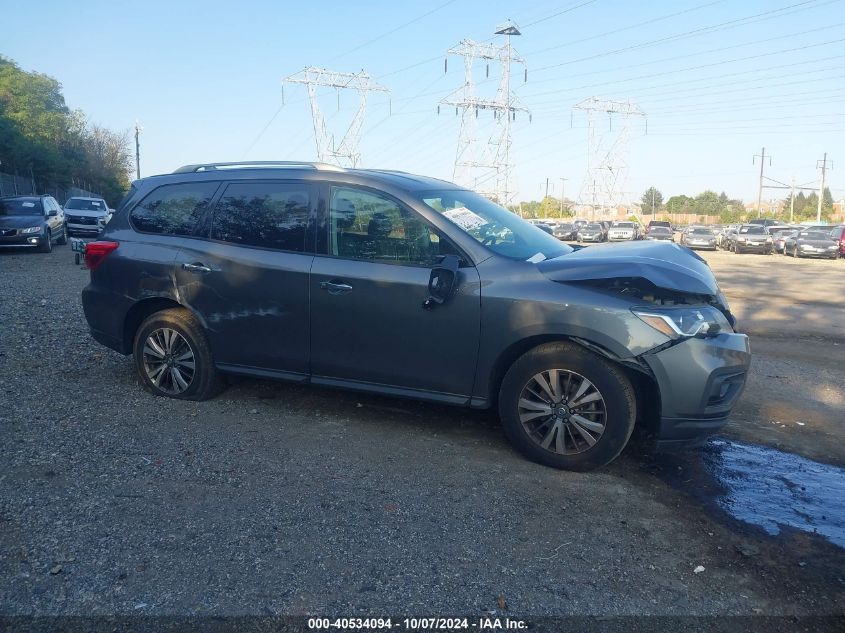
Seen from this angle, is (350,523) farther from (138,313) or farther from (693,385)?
(138,313)

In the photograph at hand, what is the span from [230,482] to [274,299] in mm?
1495

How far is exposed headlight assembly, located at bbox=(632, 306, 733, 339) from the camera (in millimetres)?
4191

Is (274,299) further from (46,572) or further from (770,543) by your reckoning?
(770,543)

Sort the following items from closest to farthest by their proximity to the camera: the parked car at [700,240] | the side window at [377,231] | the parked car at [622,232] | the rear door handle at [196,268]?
the side window at [377,231] < the rear door handle at [196,268] < the parked car at [700,240] < the parked car at [622,232]

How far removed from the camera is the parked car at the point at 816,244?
32.8 meters

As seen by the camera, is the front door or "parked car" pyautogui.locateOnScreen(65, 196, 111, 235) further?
"parked car" pyautogui.locateOnScreen(65, 196, 111, 235)

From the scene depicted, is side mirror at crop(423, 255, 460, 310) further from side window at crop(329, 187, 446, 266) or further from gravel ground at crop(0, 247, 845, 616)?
gravel ground at crop(0, 247, 845, 616)

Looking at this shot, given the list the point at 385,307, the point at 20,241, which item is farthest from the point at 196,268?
the point at 20,241

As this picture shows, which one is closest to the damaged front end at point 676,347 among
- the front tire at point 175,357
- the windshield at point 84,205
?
the front tire at point 175,357

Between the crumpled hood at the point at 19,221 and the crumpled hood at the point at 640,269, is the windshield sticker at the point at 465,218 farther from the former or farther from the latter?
the crumpled hood at the point at 19,221

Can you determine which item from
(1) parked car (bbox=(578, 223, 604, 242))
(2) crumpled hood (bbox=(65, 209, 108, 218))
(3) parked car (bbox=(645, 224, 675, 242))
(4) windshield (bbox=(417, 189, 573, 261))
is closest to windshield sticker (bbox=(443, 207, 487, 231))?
(4) windshield (bbox=(417, 189, 573, 261))

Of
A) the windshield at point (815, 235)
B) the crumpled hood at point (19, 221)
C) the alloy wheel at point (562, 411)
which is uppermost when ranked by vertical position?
the windshield at point (815, 235)

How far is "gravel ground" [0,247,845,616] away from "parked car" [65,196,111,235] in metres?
23.3

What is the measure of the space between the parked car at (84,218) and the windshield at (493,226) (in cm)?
2401
